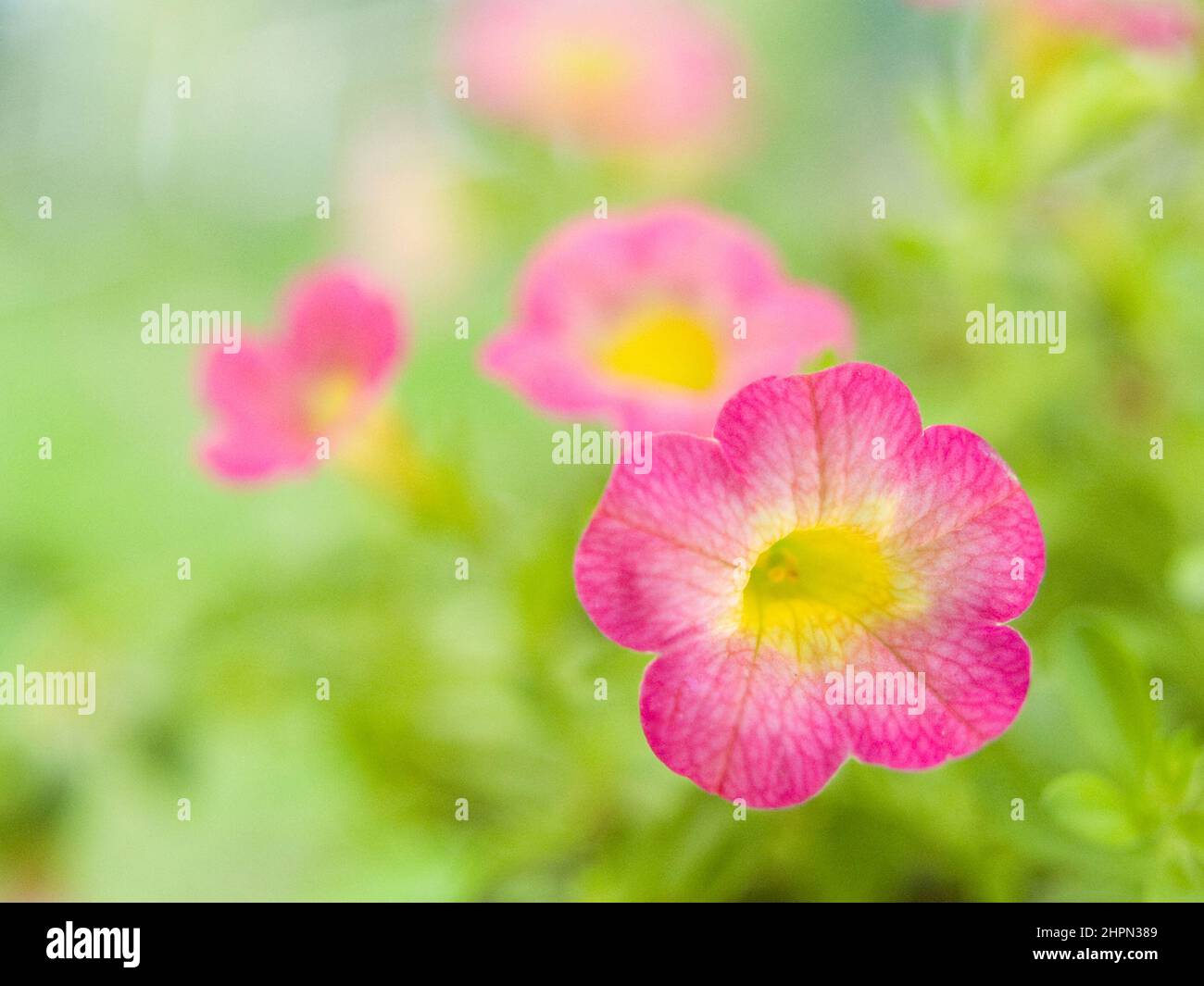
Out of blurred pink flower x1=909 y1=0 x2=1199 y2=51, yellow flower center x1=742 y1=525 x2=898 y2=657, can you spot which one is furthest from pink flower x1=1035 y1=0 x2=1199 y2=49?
yellow flower center x1=742 y1=525 x2=898 y2=657

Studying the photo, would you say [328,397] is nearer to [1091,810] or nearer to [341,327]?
[341,327]

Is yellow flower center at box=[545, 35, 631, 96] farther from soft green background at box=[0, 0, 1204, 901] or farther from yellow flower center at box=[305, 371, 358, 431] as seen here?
yellow flower center at box=[305, 371, 358, 431]

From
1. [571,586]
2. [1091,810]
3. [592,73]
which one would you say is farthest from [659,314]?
[592,73]

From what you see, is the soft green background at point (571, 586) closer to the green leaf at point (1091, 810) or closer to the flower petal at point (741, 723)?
the green leaf at point (1091, 810)

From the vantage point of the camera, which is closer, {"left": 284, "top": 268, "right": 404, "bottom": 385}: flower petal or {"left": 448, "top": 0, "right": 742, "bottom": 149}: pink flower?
{"left": 284, "top": 268, "right": 404, "bottom": 385}: flower petal
